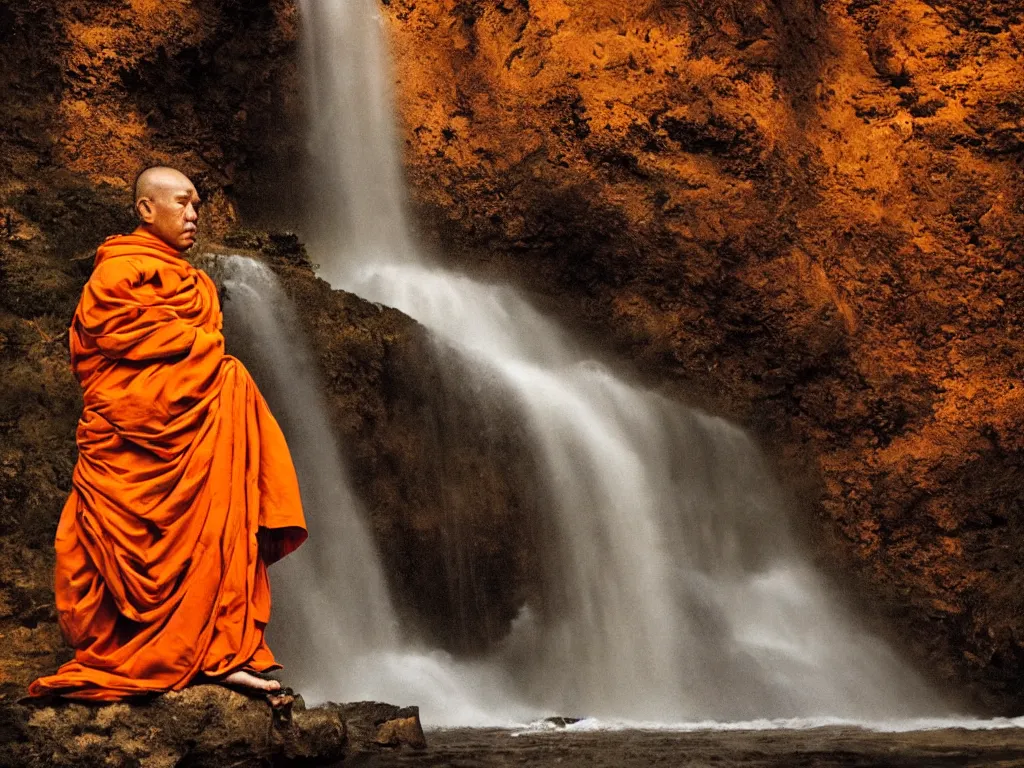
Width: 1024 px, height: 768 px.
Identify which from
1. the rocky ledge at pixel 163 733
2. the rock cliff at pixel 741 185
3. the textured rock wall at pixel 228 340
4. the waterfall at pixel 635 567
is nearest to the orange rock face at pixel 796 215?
the rock cliff at pixel 741 185

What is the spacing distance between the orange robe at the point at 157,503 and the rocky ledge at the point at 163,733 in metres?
0.09

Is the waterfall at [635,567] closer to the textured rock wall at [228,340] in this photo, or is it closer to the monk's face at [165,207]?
the textured rock wall at [228,340]

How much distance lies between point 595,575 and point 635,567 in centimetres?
38

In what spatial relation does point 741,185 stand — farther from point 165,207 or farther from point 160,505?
point 160,505

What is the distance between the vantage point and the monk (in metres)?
5.30

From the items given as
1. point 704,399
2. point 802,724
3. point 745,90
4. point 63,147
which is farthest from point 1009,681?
point 63,147

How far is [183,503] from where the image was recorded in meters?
5.42

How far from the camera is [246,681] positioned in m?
5.40

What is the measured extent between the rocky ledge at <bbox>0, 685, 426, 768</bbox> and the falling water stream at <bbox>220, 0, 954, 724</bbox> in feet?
11.1

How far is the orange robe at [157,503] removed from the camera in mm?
5297

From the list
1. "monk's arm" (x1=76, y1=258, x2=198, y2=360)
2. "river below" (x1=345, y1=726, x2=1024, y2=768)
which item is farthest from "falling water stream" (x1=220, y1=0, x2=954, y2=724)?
"monk's arm" (x1=76, y1=258, x2=198, y2=360)

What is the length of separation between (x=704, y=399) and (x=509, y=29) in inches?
195

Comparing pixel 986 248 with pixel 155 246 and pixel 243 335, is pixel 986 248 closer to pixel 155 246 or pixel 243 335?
pixel 243 335

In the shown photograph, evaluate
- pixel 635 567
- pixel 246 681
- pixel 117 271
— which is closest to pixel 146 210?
pixel 117 271
